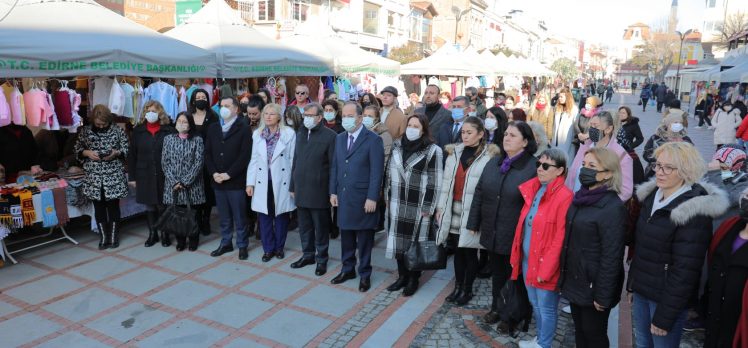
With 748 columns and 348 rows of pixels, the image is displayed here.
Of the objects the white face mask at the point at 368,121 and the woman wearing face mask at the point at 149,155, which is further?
the woman wearing face mask at the point at 149,155

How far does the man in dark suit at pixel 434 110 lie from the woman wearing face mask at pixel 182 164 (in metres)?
3.05

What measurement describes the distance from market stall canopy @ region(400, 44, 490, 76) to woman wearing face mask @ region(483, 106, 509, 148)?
318 inches

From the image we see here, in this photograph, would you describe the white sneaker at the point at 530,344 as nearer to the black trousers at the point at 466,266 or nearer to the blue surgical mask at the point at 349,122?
the black trousers at the point at 466,266

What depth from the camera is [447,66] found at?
1398 centimetres

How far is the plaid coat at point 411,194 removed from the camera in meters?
4.60

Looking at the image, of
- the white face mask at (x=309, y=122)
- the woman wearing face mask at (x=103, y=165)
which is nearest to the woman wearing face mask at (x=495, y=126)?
the white face mask at (x=309, y=122)

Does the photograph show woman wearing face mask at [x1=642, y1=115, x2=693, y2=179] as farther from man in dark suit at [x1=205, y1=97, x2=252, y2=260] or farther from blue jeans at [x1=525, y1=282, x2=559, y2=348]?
man in dark suit at [x1=205, y1=97, x2=252, y2=260]

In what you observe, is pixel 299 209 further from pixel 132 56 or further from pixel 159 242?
pixel 132 56

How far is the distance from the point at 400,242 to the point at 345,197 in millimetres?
692

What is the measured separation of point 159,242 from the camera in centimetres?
640

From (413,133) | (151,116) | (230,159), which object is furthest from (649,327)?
(151,116)

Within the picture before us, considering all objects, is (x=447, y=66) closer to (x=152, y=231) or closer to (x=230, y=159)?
(x=230, y=159)

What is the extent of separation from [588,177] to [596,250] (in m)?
0.45

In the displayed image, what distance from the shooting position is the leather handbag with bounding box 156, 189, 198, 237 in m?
5.93
